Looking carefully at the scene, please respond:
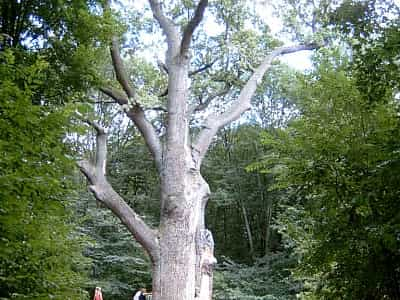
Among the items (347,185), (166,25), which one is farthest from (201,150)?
(347,185)

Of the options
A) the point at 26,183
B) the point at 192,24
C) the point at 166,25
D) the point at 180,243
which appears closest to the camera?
the point at 26,183

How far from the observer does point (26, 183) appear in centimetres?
226

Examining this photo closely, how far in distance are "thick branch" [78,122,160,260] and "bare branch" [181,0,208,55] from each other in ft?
5.57

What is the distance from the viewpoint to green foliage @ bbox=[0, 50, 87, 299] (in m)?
2.21

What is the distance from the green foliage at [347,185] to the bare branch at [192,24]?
11.4 ft

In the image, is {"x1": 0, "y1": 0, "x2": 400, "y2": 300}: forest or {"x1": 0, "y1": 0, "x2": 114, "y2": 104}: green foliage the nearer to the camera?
{"x1": 0, "y1": 0, "x2": 400, "y2": 300}: forest

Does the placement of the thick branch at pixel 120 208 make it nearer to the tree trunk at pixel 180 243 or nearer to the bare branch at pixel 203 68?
the tree trunk at pixel 180 243

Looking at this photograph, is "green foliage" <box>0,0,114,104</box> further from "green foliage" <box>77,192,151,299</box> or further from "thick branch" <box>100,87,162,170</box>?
"green foliage" <box>77,192,151,299</box>

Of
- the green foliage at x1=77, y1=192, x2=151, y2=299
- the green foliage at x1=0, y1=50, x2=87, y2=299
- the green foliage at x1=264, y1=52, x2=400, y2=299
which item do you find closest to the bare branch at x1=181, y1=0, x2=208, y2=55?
the green foliage at x1=264, y1=52, x2=400, y2=299

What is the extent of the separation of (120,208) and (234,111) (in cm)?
237

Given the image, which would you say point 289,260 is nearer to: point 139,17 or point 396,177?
point 139,17

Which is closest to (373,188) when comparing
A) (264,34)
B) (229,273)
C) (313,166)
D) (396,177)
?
(396,177)

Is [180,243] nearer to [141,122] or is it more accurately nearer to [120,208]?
[120,208]

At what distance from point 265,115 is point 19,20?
32.4 ft
